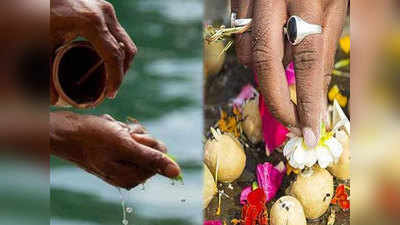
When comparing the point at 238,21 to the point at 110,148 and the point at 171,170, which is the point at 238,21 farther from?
the point at 110,148

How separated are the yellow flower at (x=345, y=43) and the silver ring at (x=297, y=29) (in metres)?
0.19

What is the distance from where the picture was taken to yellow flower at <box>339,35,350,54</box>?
13.9 feet

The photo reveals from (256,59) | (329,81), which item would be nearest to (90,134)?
(256,59)

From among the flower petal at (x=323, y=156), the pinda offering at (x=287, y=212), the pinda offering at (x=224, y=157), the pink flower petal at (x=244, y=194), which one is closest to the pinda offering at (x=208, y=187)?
the pinda offering at (x=224, y=157)

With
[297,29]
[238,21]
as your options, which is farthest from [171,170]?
[297,29]

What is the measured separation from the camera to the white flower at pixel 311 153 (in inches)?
165

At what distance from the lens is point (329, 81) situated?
13.8 ft

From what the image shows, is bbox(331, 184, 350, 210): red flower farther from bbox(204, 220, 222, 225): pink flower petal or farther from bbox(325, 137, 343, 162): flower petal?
bbox(204, 220, 222, 225): pink flower petal

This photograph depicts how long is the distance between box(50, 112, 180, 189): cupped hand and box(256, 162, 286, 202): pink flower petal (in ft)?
1.79

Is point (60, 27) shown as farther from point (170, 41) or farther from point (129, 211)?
point (129, 211)

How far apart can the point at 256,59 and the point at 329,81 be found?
0.41m

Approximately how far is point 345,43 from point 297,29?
0.29 metres

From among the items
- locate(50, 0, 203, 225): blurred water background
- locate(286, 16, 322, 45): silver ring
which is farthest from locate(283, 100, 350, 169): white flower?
locate(50, 0, 203, 225): blurred water background

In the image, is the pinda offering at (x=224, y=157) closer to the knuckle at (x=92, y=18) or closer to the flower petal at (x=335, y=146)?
the flower petal at (x=335, y=146)
